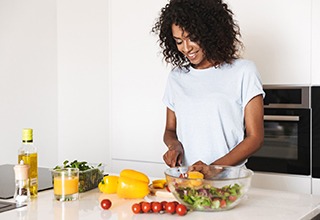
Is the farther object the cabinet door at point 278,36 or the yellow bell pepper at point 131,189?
the cabinet door at point 278,36

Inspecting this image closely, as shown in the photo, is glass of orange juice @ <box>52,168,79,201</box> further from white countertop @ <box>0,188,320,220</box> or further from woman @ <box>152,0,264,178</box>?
woman @ <box>152,0,264,178</box>

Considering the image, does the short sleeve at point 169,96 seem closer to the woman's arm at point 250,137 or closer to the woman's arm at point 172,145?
the woman's arm at point 172,145

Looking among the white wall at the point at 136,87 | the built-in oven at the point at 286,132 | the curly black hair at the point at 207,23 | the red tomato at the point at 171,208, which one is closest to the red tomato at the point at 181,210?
the red tomato at the point at 171,208

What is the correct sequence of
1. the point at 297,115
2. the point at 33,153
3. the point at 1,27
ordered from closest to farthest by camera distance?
the point at 33,153 → the point at 297,115 → the point at 1,27

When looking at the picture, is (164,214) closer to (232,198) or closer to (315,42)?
(232,198)

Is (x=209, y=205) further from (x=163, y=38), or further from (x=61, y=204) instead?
(x=163, y=38)

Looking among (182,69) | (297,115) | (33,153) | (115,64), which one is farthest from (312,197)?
(115,64)

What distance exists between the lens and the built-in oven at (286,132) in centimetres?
257

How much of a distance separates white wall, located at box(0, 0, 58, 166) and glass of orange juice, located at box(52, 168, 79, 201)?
5.40ft

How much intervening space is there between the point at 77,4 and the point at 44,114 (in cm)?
79

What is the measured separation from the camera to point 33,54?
330 cm

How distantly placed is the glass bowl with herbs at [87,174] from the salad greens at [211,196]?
18.0 inches

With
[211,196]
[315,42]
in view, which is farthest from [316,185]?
[211,196]

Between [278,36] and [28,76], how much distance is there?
1.66 metres
